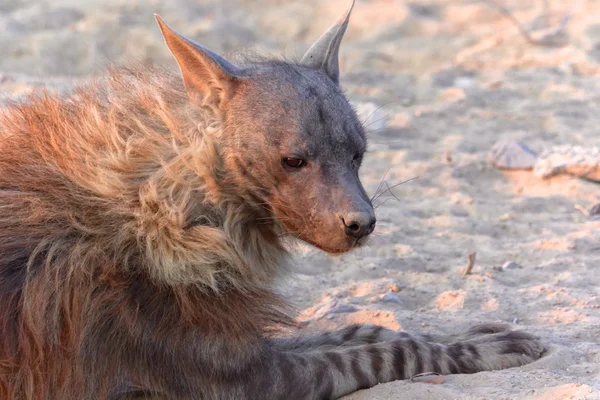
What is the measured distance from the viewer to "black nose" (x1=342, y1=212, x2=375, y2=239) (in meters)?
3.63

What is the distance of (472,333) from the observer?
175 inches

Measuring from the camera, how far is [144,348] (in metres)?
3.57

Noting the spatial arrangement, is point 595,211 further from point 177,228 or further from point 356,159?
point 177,228

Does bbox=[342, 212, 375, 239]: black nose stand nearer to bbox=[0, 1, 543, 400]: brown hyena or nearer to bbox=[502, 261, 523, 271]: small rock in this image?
bbox=[0, 1, 543, 400]: brown hyena

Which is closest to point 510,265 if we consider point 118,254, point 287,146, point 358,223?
point 358,223

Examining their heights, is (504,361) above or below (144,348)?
below

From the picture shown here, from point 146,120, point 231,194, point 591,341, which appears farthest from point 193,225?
point 591,341

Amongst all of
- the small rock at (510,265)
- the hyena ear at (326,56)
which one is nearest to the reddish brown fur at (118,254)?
the hyena ear at (326,56)

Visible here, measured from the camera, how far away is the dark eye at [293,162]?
3.71 m

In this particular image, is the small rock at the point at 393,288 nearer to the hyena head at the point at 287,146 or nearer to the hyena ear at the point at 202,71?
the hyena head at the point at 287,146

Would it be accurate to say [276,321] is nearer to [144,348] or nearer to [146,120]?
[144,348]

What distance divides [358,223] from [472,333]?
3.61 ft

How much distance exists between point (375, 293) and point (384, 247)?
2.25ft

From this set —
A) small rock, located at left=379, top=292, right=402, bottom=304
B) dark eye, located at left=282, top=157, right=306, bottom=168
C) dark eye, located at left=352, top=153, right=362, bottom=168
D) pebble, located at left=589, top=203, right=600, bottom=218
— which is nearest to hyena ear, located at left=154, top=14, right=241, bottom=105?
dark eye, located at left=282, top=157, right=306, bottom=168
